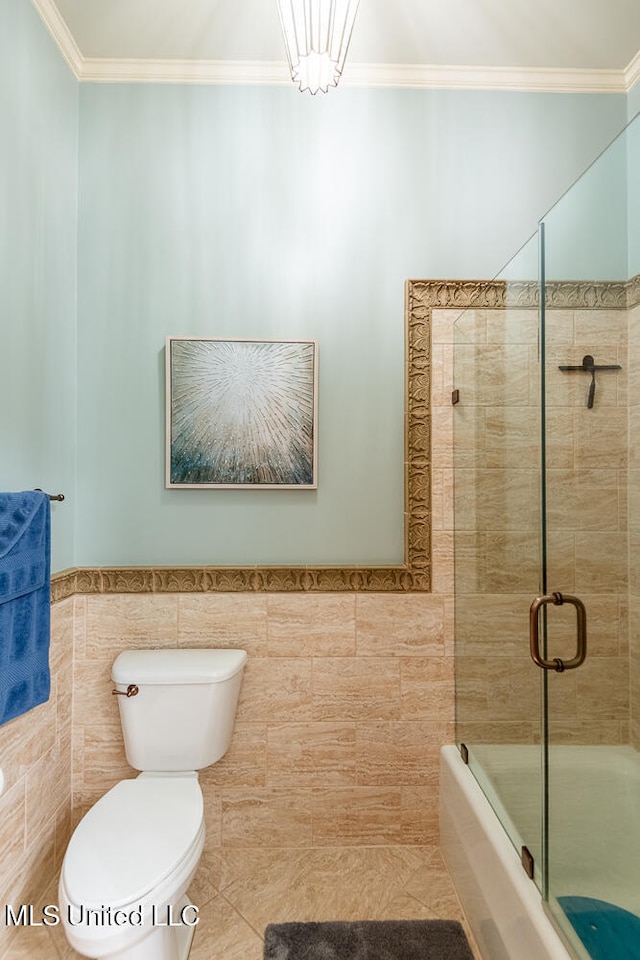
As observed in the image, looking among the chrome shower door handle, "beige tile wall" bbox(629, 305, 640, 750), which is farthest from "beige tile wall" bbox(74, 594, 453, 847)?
"beige tile wall" bbox(629, 305, 640, 750)

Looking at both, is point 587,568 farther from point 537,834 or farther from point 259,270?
point 259,270

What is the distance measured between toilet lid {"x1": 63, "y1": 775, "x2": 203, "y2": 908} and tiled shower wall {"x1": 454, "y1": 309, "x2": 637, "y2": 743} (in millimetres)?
891

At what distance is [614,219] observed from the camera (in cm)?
117

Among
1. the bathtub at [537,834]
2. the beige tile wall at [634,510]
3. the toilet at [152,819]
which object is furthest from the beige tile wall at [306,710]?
the beige tile wall at [634,510]

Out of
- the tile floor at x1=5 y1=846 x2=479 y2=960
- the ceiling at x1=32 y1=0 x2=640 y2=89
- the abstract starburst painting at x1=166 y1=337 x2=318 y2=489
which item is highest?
the ceiling at x1=32 y1=0 x2=640 y2=89

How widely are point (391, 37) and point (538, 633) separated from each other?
1.93m

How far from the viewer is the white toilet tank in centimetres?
179

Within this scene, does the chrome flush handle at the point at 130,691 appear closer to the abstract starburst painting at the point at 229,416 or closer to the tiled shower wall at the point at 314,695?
the tiled shower wall at the point at 314,695

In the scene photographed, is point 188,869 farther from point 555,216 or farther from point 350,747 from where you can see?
point 555,216

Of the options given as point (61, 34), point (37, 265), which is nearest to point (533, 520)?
point (37, 265)

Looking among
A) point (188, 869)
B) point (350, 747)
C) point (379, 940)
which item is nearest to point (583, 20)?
point (350, 747)

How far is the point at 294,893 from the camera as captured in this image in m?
1.79

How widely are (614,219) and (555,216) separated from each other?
0.18 meters

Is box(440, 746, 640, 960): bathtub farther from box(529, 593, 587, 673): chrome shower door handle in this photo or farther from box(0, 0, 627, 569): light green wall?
box(0, 0, 627, 569): light green wall
